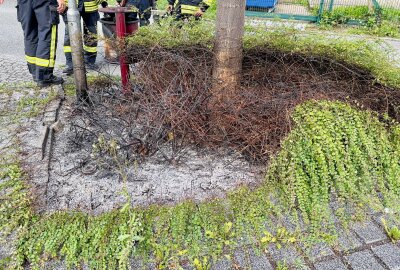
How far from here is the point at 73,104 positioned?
4.01 metres

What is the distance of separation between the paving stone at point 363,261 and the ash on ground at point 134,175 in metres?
0.88

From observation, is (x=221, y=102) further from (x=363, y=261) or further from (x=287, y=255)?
(x=363, y=261)

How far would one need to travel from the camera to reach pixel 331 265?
Result: 2162 millimetres

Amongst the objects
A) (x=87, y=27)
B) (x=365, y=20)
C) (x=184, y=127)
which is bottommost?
(x=184, y=127)

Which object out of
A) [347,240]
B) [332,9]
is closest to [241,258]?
[347,240]

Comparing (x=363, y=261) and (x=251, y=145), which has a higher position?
(x=251, y=145)

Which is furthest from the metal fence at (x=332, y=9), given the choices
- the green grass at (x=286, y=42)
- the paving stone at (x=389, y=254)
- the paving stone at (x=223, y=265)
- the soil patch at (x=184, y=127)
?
the paving stone at (x=223, y=265)

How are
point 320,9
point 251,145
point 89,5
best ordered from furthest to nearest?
point 320,9 → point 89,5 → point 251,145

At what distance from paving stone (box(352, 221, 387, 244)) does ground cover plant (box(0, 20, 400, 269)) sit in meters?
0.08

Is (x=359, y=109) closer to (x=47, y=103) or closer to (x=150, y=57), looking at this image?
(x=150, y=57)

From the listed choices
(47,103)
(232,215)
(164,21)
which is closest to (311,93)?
(232,215)

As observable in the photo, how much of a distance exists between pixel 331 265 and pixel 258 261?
1.46ft

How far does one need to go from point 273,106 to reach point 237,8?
1018 mm

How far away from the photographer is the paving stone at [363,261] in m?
2.15
